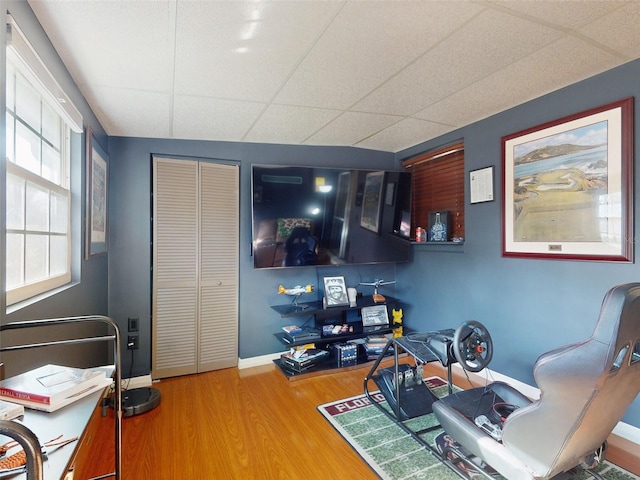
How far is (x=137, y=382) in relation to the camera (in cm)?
298

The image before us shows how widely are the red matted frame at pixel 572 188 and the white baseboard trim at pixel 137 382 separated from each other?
3.39 meters

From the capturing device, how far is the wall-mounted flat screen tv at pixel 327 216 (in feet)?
10.2

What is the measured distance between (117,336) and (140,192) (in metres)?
2.25

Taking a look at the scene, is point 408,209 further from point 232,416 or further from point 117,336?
point 117,336

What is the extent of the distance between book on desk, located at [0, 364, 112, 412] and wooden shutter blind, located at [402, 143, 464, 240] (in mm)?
3091

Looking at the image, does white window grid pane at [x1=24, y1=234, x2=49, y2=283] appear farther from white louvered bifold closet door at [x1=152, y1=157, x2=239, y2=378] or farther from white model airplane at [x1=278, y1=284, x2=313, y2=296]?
white model airplane at [x1=278, y1=284, x2=313, y2=296]

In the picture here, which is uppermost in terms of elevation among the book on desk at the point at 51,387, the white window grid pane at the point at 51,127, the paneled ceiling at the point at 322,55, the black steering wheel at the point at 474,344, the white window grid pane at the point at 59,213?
the paneled ceiling at the point at 322,55

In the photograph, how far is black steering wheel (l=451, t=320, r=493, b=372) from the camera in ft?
6.50

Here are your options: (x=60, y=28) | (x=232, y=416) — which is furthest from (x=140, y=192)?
(x=232, y=416)

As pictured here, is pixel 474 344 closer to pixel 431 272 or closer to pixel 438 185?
pixel 431 272

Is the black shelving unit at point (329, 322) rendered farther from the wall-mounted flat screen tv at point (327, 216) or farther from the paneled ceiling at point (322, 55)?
the paneled ceiling at point (322, 55)

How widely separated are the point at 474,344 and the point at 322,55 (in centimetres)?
197

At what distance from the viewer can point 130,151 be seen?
3004 mm

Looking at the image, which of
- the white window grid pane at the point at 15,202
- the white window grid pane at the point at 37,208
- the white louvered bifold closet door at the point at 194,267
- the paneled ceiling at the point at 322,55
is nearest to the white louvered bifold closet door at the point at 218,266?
the white louvered bifold closet door at the point at 194,267
